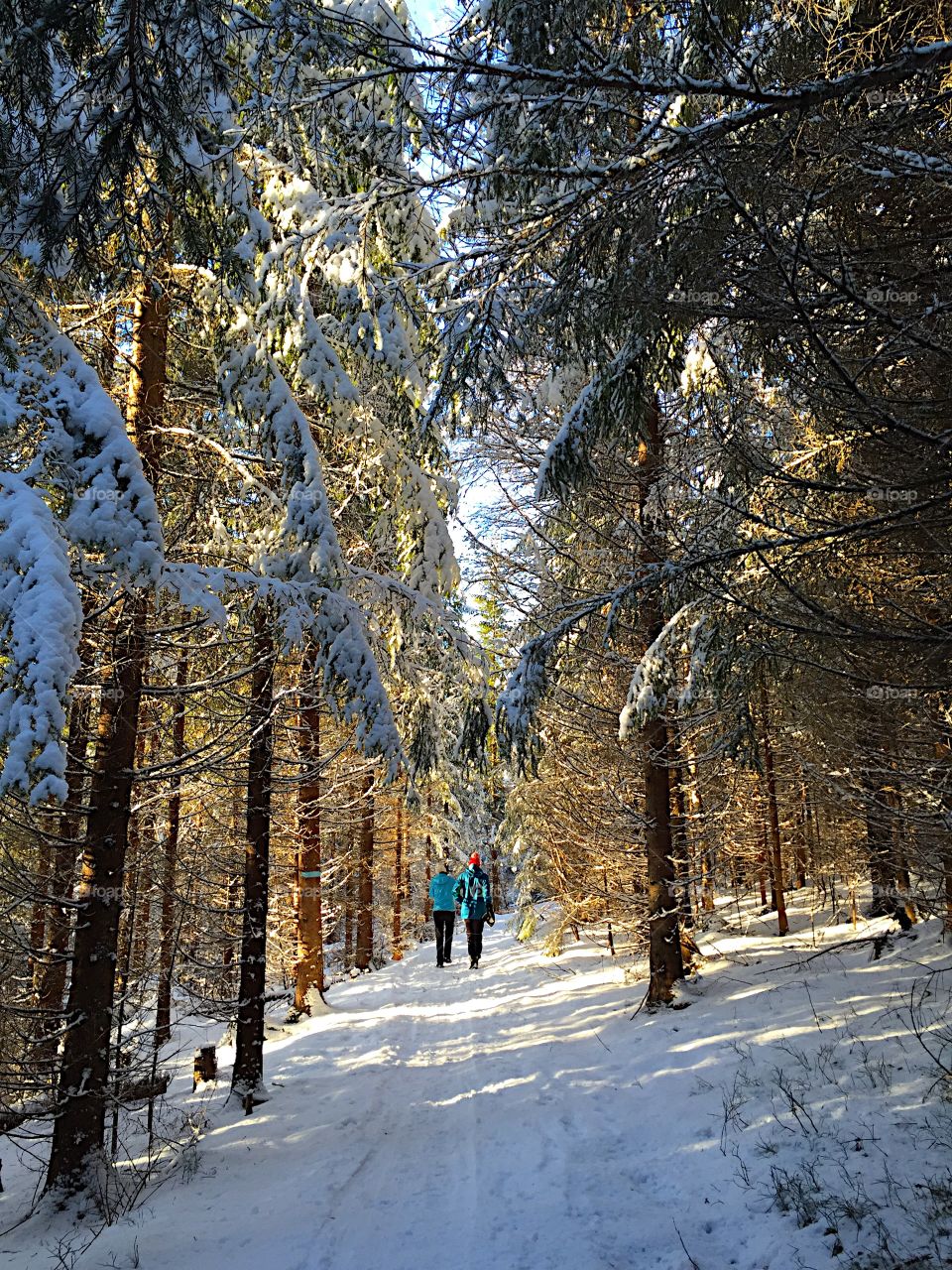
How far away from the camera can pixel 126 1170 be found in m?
5.43

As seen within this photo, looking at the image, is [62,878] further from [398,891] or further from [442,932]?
[398,891]

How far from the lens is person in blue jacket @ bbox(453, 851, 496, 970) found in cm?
1415

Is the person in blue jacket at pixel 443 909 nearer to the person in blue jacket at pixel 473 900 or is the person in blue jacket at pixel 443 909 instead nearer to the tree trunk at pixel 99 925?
the person in blue jacket at pixel 473 900

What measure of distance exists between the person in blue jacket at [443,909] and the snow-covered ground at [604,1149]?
20.7 feet

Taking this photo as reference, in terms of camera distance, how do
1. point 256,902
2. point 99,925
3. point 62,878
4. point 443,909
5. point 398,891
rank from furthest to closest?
point 398,891 < point 443,909 < point 256,902 < point 62,878 < point 99,925

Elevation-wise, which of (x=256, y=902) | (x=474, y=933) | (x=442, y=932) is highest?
(x=256, y=902)

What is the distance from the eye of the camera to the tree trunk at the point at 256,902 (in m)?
6.86

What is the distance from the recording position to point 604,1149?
16.5 ft

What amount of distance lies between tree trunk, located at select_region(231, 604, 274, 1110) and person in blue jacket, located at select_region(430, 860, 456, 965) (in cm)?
766

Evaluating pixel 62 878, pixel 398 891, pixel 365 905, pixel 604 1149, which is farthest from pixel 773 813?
pixel 398 891

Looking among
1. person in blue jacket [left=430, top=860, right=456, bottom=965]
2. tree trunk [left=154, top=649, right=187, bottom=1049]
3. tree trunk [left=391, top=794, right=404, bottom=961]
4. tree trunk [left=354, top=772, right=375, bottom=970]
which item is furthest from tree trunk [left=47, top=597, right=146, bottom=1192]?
tree trunk [left=391, top=794, right=404, bottom=961]

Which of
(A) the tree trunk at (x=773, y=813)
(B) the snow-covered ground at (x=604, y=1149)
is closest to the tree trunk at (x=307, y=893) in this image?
(B) the snow-covered ground at (x=604, y=1149)

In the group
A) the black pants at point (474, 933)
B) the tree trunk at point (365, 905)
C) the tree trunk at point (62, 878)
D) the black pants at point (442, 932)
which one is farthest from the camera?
the tree trunk at point (365, 905)

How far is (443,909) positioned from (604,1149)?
10531 mm
